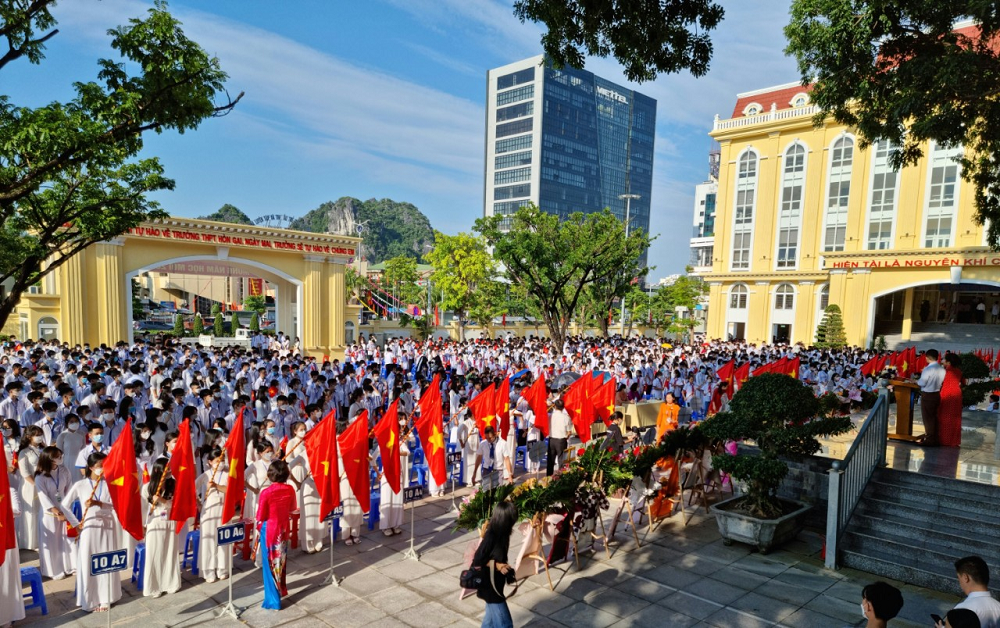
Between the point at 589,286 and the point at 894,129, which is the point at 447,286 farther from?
the point at 894,129

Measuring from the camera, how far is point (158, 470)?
257 inches

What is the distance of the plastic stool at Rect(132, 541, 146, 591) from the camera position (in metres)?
6.54

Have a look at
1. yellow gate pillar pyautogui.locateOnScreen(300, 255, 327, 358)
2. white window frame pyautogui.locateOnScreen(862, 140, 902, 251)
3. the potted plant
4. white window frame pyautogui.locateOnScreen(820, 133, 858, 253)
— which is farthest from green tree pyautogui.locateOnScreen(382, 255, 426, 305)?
the potted plant

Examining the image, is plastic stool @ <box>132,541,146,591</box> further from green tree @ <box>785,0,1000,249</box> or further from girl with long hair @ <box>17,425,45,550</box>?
green tree @ <box>785,0,1000,249</box>

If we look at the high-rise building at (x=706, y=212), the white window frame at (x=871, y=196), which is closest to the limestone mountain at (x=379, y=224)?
the high-rise building at (x=706, y=212)

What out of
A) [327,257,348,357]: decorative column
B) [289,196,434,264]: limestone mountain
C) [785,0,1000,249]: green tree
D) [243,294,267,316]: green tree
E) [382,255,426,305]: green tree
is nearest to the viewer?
[785,0,1000,249]: green tree

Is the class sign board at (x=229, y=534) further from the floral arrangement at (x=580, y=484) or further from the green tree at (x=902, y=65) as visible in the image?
the green tree at (x=902, y=65)

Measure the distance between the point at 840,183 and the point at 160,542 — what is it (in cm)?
4240

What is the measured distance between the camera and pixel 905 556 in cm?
708

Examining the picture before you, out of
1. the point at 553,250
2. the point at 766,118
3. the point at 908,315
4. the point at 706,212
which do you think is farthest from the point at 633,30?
the point at 706,212

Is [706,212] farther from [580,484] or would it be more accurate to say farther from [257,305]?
[580,484]

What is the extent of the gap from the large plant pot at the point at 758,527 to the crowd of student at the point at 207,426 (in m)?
2.70

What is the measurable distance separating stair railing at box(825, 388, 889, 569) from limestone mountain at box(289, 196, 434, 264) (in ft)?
430

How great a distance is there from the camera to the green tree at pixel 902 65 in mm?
8484
